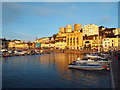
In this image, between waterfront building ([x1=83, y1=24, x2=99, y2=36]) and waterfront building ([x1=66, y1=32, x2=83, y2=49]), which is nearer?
waterfront building ([x1=66, y1=32, x2=83, y2=49])

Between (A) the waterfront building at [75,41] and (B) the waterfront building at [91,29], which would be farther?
(B) the waterfront building at [91,29]

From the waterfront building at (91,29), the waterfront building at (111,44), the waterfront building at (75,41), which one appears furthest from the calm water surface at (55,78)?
the waterfront building at (91,29)

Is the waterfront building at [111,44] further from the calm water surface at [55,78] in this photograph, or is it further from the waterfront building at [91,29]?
the calm water surface at [55,78]

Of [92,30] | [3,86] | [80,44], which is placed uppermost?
[92,30]

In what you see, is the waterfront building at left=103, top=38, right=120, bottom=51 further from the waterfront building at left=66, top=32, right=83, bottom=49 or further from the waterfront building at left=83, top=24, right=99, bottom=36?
the waterfront building at left=83, top=24, right=99, bottom=36

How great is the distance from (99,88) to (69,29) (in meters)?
150

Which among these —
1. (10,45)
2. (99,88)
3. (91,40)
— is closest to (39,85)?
(99,88)

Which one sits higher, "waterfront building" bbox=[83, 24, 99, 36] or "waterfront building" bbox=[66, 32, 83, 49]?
"waterfront building" bbox=[83, 24, 99, 36]

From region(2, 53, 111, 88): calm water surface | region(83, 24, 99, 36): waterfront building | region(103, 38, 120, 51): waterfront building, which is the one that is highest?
region(83, 24, 99, 36): waterfront building

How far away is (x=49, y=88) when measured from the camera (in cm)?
1578

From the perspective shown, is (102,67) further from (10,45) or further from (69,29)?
(10,45)

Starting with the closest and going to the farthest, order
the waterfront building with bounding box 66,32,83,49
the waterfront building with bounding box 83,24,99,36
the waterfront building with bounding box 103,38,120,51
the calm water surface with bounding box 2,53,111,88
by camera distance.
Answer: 1. the calm water surface with bounding box 2,53,111,88
2. the waterfront building with bounding box 103,38,120,51
3. the waterfront building with bounding box 66,32,83,49
4. the waterfront building with bounding box 83,24,99,36

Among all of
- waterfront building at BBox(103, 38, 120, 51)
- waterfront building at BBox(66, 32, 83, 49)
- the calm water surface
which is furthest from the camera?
waterfront building at BBox(66, 32, 83, 49)

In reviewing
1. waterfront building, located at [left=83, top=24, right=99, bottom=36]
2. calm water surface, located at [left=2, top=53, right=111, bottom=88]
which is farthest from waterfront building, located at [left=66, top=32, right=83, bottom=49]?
calm water surface, located at [left=2, top=53, right=111, bottom=88]
